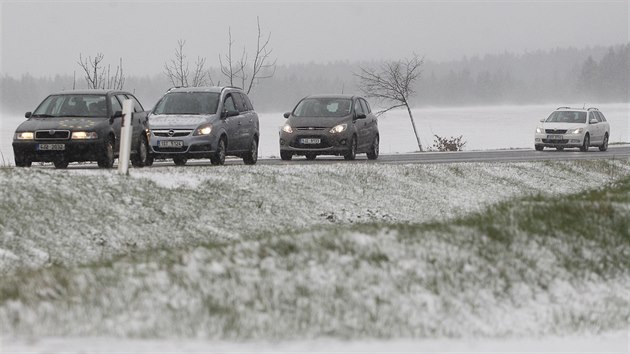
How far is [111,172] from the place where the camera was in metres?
16.2

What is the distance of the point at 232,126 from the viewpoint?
71.8 ft

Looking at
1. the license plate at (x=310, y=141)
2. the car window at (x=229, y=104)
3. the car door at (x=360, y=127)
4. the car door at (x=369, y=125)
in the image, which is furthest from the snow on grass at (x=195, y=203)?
the car door at (x=369, y=125)

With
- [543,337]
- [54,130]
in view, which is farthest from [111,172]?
[543,337]

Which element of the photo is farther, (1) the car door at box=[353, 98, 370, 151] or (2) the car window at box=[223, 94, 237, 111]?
(1) the car door at box=[353, 98, 370, 151]

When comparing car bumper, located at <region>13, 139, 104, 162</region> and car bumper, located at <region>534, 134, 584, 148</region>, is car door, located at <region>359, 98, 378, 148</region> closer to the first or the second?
car bumper, located at <region>13, 139, 104, 162</region>

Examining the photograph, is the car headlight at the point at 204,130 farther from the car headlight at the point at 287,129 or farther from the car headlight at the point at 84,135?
the car headlight at the point at 287,129

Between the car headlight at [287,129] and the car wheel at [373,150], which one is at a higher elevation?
the car headlight at [287,129]

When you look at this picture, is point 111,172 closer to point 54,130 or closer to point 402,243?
point 54,130

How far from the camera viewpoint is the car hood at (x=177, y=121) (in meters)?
20.9

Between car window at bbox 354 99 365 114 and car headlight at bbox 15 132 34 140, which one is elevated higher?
car window at bbox 354 99 365 114

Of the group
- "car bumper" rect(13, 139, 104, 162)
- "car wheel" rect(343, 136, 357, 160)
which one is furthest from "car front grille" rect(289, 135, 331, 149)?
"car bumper" rect(13, 139, 104, 162)

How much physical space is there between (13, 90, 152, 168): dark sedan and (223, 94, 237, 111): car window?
241 cm

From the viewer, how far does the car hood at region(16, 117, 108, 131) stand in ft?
62.8

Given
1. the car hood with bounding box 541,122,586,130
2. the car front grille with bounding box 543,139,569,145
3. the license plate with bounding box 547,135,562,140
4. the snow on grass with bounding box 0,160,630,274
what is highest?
the car hood with bounding box 541,122,586,130
